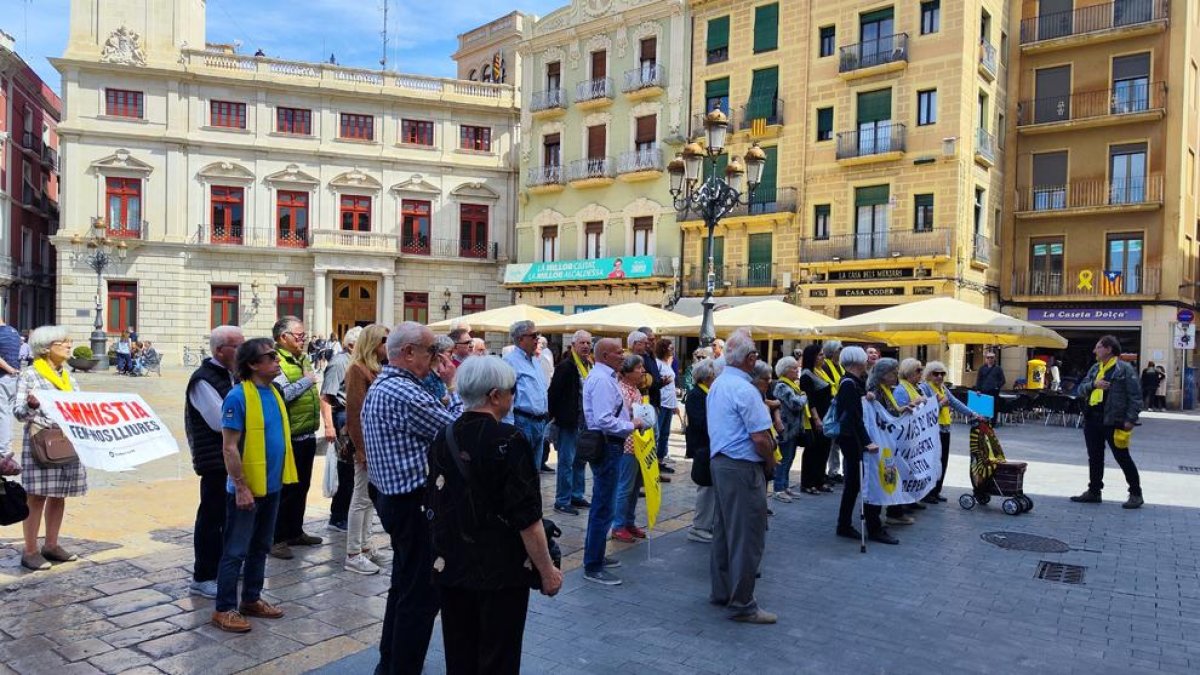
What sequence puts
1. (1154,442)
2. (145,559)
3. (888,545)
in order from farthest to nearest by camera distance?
(1154,442) → (888,545) → (145,559)

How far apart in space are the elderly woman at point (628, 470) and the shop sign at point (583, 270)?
23.7m

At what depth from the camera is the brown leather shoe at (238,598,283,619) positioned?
188 inches

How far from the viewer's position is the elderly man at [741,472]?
16.6ft

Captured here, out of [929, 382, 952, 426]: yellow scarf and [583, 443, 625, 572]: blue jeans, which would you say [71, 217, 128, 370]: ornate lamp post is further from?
[929, 382, 952, 426]: yellow scarf

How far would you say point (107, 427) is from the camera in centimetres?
577

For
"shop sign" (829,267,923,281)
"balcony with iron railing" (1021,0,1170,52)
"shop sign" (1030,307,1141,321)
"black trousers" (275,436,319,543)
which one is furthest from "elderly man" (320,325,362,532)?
"balcony with iron railing" (1021,0,1170,52)

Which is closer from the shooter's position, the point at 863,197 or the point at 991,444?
the point at 991,444

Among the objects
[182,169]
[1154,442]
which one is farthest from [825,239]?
[182,169]

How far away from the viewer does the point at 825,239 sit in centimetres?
2656

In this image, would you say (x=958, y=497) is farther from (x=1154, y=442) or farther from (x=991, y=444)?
(x=1154, y=442)

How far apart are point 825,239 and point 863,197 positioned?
180 cm

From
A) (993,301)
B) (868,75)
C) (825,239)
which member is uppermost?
(868,75)

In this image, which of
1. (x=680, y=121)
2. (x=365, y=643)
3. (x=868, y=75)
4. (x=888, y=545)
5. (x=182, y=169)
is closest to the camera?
(x=365, y=643)

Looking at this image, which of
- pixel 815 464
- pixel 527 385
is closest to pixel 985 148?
pixel 815 464
